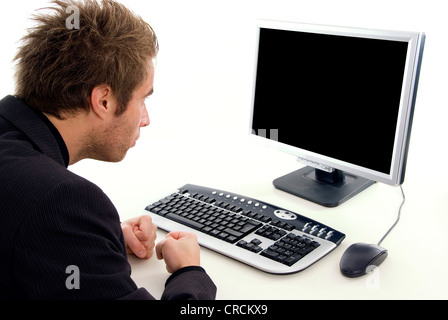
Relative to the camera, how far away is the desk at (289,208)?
3.34 feet

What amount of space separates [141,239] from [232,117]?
952 millimetres

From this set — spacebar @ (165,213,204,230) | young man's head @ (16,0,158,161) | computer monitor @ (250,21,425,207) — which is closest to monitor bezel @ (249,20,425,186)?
computer monitor @ (250,21,425,207)

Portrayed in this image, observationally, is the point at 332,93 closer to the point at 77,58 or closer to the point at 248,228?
the point at 248,228

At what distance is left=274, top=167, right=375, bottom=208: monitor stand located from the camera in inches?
53.9

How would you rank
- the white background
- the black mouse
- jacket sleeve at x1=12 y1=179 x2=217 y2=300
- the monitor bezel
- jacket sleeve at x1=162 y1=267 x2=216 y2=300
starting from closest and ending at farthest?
jacket sleeve at x1=12 y1=179 x2=217 y2=300, jacket sleeve at x1=162 y1=267 x2=216 y2=300, the black mouse, the monitor bezel, the white background

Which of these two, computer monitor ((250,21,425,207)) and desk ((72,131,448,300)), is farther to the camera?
computer monitor ((250,21,425,207))

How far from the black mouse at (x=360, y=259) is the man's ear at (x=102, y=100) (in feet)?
1.81

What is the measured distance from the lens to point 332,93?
1.34 metres

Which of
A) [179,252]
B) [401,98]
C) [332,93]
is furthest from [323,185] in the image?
[179,252]

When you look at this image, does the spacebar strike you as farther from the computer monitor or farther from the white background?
the computer monitor

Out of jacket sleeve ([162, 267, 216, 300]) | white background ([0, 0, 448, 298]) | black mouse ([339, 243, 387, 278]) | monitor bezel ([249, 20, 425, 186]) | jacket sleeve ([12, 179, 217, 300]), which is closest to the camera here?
jacket sleeve ([12, 179, 217, 300])

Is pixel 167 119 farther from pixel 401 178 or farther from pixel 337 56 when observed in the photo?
pixel 401 178

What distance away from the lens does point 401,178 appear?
3.99 ft
